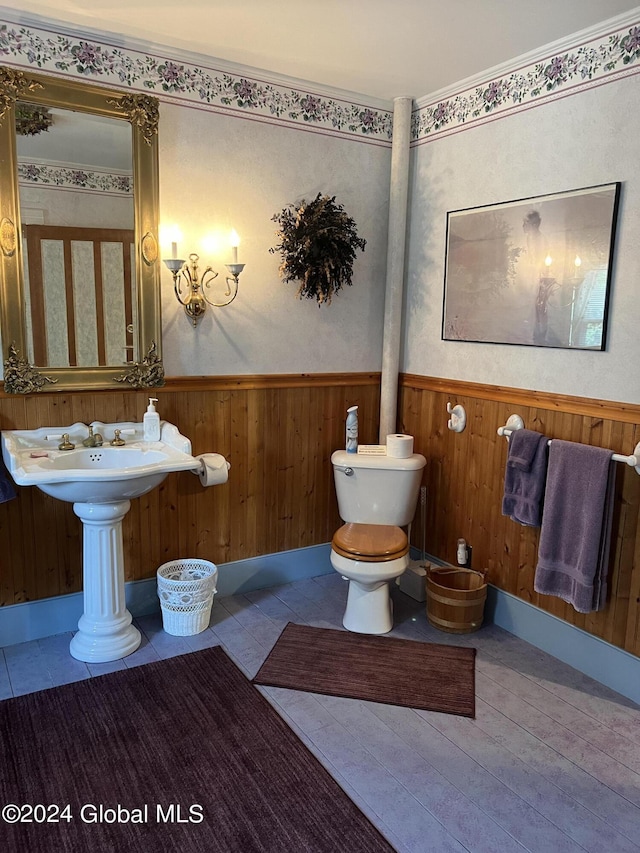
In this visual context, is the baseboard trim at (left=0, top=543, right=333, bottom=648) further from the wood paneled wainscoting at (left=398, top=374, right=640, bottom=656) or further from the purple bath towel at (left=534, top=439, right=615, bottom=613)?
the purple bath towel at (left=534, top=439, right=615, bottom=613)

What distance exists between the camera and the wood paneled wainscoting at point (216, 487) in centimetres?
275

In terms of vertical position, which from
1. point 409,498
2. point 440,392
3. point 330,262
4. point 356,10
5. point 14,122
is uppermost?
point 356,10

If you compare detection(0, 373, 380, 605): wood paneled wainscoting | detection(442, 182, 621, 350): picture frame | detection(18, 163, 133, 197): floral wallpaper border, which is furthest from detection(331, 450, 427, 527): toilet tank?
detection(18, 163, 133, 197): floral wallpaper border

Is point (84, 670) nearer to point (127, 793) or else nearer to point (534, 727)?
point (127, 793)

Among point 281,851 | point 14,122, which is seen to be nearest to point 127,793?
point 281,851

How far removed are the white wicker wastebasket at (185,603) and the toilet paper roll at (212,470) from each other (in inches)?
16.9

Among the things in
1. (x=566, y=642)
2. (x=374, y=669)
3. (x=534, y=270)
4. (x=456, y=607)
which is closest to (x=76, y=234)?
(x=534, y=270)

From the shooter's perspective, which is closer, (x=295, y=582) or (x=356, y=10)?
(x=356, y=10)

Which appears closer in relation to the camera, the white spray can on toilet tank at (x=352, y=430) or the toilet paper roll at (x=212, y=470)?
the toilet paper roll at (x=212, y=470)

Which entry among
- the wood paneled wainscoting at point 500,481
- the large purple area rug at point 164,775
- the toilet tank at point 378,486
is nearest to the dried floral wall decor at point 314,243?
the wood paneled wainscoting at point 500,481

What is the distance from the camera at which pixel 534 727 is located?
231 centimetres

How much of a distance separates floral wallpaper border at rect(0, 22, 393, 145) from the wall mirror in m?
0.07

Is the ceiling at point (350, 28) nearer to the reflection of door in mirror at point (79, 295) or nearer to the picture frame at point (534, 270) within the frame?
the picture frame at point (534, 270)

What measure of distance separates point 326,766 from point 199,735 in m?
0.45
